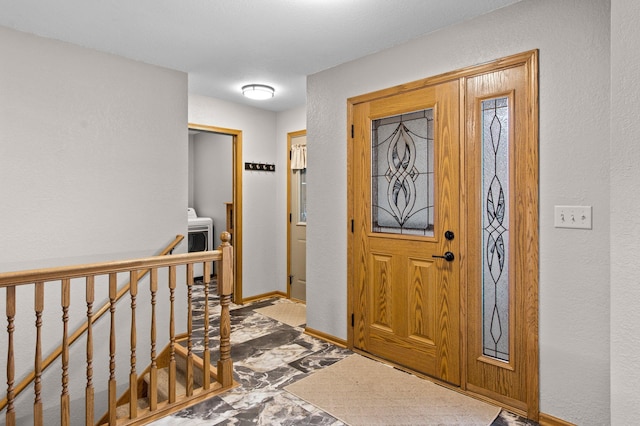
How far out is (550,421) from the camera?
82.0 inches

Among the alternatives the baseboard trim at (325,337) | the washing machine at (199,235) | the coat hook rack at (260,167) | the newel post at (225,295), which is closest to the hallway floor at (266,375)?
the baseboard trim at (325,337)

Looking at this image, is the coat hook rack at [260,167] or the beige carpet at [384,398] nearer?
the beige carpet at [384,398]

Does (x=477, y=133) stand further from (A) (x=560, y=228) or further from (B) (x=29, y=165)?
(B) (x=29, y=165)

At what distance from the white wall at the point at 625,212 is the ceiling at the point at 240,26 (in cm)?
98

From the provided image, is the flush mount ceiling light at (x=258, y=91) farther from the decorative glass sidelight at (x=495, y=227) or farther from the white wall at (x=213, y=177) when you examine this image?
the decorative glass sidelight at (x=495, y=227)

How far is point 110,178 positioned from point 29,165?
0.53m

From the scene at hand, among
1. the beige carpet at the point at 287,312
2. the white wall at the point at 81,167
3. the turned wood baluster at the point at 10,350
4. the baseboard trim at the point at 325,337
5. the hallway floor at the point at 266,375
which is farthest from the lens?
the beige carpet at the point at 287,312

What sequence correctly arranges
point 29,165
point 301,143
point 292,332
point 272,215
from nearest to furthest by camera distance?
point 29,165 < point 292,332 < point 301,143 < point 272,215

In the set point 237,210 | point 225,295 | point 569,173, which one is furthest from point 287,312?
point 569,173

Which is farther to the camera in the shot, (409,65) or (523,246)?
(409,65)

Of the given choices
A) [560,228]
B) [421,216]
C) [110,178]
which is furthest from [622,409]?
[110,178]

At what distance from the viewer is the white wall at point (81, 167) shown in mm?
2613

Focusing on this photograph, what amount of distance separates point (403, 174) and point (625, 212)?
1489 millimetres

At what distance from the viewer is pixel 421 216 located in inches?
106
